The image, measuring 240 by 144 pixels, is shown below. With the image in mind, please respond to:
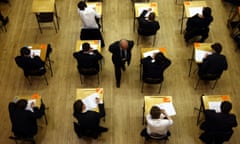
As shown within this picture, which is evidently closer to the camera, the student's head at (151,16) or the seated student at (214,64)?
the seated student at (214,64)

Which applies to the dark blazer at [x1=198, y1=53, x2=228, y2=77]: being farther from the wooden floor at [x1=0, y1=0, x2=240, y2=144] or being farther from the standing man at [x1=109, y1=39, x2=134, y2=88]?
the standing man at [x1=109, y1=39, x2=134, y2=88]

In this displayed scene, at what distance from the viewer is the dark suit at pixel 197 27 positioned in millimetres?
8094

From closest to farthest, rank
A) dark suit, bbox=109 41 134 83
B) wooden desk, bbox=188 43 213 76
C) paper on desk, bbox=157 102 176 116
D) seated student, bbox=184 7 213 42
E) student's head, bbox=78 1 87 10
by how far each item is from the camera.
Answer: paper on desk, bbox=157 102 176 116
dark suit, bbox=109 41 134 83
wooden desk, bbox=188 43 213 76
student's head, bbox=78 1 87 10
seated student, bbox=184 7 213 42

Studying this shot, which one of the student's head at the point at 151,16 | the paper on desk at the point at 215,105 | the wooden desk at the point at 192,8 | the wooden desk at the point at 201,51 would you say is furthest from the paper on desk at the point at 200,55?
the student's head at the point at 151,16

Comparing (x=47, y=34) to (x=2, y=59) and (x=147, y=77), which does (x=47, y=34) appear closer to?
(x=2, y=59)

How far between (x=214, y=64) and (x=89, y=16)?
3.16 m

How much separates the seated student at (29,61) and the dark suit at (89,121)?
5.35 ft

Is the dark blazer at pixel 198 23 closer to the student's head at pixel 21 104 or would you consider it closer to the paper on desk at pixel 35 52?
the paper on desk at pixel 35 52

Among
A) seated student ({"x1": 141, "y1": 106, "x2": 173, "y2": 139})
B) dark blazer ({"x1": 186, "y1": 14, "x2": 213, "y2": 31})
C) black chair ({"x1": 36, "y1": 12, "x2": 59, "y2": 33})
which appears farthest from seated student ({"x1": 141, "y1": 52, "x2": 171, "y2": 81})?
black chair ({"x1": 36, "y1": 12, "x2": 59, "y2": 33})

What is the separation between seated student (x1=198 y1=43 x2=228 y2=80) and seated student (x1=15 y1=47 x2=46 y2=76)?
12.0 feet

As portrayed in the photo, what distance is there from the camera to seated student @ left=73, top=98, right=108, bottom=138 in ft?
20.8

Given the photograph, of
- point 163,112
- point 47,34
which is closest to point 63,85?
point 47,34

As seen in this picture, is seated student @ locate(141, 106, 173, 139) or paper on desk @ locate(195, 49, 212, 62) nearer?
seated student @ locate(141, 106, 173, 139)

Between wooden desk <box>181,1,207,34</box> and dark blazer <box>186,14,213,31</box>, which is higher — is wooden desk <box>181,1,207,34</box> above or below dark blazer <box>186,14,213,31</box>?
above
